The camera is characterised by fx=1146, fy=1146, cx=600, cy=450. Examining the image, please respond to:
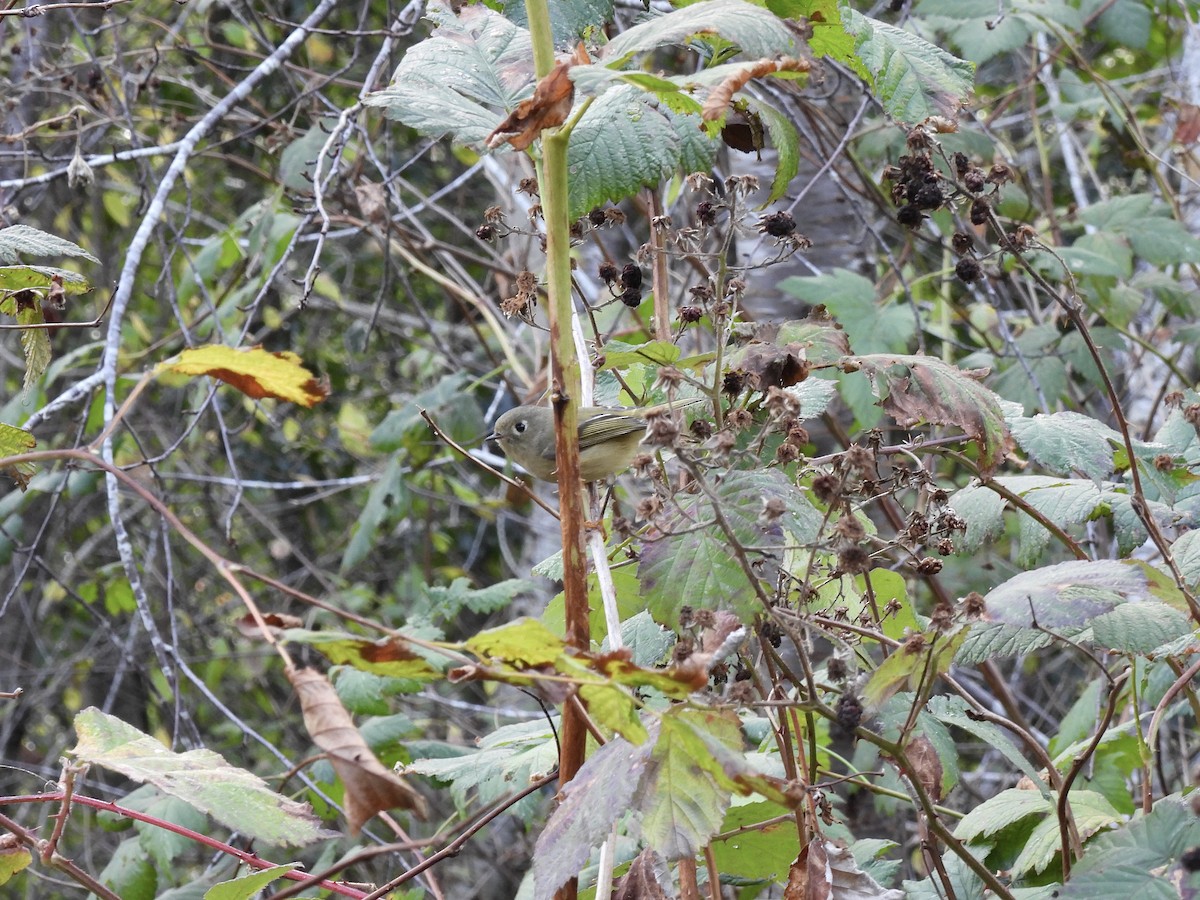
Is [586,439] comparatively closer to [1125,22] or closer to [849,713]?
[849,713]

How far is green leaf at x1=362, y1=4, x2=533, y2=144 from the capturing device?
137 cm

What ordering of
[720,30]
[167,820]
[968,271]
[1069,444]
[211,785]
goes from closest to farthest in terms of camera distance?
[720,30], [211,785], [1069,444], [968,271], [167,820]

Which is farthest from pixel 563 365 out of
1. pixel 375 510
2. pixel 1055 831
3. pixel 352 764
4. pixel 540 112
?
pixel 375 510

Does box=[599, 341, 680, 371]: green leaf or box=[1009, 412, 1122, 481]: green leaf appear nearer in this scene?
box=[599, 341, 680, 371]: green leaf

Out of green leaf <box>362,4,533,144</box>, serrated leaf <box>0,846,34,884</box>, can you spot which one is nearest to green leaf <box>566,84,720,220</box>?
green leaf <box>362,4,533,144</box>

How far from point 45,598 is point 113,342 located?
5098 mm

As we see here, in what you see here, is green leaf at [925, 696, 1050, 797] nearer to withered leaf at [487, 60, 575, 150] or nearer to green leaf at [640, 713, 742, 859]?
green leaf at [640, 713, 742, 859]

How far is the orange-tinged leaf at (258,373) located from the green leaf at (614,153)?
16.3 inches

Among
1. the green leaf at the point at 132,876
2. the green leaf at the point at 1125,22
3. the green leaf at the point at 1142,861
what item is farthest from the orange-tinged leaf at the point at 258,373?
the green leaf at the point at 1125,22

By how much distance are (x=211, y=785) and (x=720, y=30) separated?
99cm

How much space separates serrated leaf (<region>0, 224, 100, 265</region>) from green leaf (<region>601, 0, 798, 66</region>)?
40.7 inches

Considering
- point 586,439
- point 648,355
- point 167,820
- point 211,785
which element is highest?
point 648,355

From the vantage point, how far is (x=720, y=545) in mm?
1334

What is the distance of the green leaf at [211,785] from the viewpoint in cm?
127
